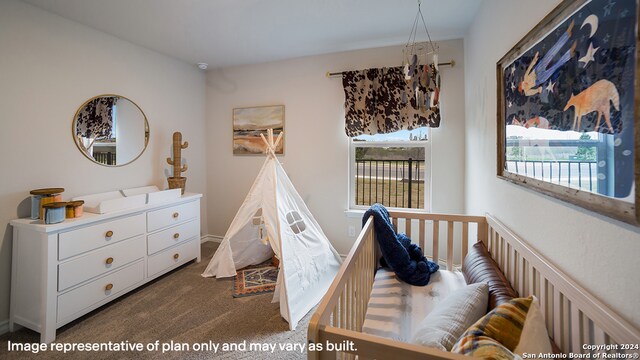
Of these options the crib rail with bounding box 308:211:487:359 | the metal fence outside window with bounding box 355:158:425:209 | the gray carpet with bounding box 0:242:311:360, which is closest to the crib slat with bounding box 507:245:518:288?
the crib rail with bounding box 308:211:487:359

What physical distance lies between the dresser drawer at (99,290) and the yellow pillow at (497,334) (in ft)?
7.88

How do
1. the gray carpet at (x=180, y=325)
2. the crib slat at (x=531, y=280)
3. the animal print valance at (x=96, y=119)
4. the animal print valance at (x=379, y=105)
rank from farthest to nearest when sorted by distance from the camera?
the animal print valance at (x=379, y=105), the animal print valance at (x=96, y=119), the gray carpet at (x=180, y=325), the crib slat at (x=531, y=280)

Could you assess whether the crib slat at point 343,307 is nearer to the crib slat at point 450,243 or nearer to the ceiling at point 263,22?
the crib slat at point 450,243

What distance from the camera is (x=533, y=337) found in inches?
31.5

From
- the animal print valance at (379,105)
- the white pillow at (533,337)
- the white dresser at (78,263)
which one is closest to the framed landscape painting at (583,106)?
the white pillow at (533,337)

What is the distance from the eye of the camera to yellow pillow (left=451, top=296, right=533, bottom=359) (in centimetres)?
75

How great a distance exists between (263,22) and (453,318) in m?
2.49

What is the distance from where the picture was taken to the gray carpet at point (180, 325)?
1.65 metres

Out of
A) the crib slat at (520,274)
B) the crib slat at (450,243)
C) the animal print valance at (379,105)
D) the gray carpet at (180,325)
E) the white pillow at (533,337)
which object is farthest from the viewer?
the animal print valance at (379,105)

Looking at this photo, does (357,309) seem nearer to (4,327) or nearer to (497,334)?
(497,334)

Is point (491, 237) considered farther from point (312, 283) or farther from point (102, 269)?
point (102, 269)

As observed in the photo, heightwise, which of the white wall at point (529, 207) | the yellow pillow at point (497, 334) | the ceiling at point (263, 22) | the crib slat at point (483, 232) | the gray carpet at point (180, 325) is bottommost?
the gray carpet at point (180, 325)

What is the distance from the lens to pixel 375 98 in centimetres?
276

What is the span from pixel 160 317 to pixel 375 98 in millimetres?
2716
